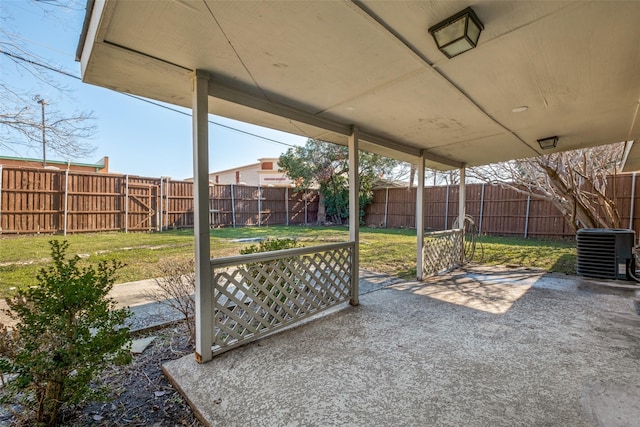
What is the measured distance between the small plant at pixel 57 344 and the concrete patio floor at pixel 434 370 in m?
0.60

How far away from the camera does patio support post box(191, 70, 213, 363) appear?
219 cm

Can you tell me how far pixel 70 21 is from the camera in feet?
9.27

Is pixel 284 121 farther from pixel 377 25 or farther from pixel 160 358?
pixel 160 358

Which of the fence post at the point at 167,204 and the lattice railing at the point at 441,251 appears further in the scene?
the fence post at the point at 167,204

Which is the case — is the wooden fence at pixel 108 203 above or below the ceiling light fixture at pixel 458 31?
below

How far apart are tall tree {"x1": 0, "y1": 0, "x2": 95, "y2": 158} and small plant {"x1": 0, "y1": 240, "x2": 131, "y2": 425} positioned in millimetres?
2772

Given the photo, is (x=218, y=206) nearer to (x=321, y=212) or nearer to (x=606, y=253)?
(x=321, y=212)

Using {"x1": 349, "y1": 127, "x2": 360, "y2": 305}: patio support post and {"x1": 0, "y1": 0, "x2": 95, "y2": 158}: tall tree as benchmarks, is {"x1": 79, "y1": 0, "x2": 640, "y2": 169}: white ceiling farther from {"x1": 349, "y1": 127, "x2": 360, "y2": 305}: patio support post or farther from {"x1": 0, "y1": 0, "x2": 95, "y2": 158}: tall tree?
{"x1": 0, "y1": 0, "x2": 95, "y2": 158}: tall tree

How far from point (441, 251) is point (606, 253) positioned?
257 cm

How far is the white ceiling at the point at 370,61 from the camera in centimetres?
152

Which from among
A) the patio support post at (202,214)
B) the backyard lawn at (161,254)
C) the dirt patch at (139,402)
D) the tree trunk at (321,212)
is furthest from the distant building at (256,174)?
the dirt patch at (139,402)

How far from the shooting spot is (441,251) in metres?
5.54

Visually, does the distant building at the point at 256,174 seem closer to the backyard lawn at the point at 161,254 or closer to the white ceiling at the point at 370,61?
the backyard lawn at the point at 161,254

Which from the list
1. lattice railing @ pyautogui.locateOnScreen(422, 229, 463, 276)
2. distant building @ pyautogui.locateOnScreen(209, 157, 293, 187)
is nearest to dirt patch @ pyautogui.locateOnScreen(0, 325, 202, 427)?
lattice railing @ pyautogui.locateOnScreen(422, 229, 463, 276)
